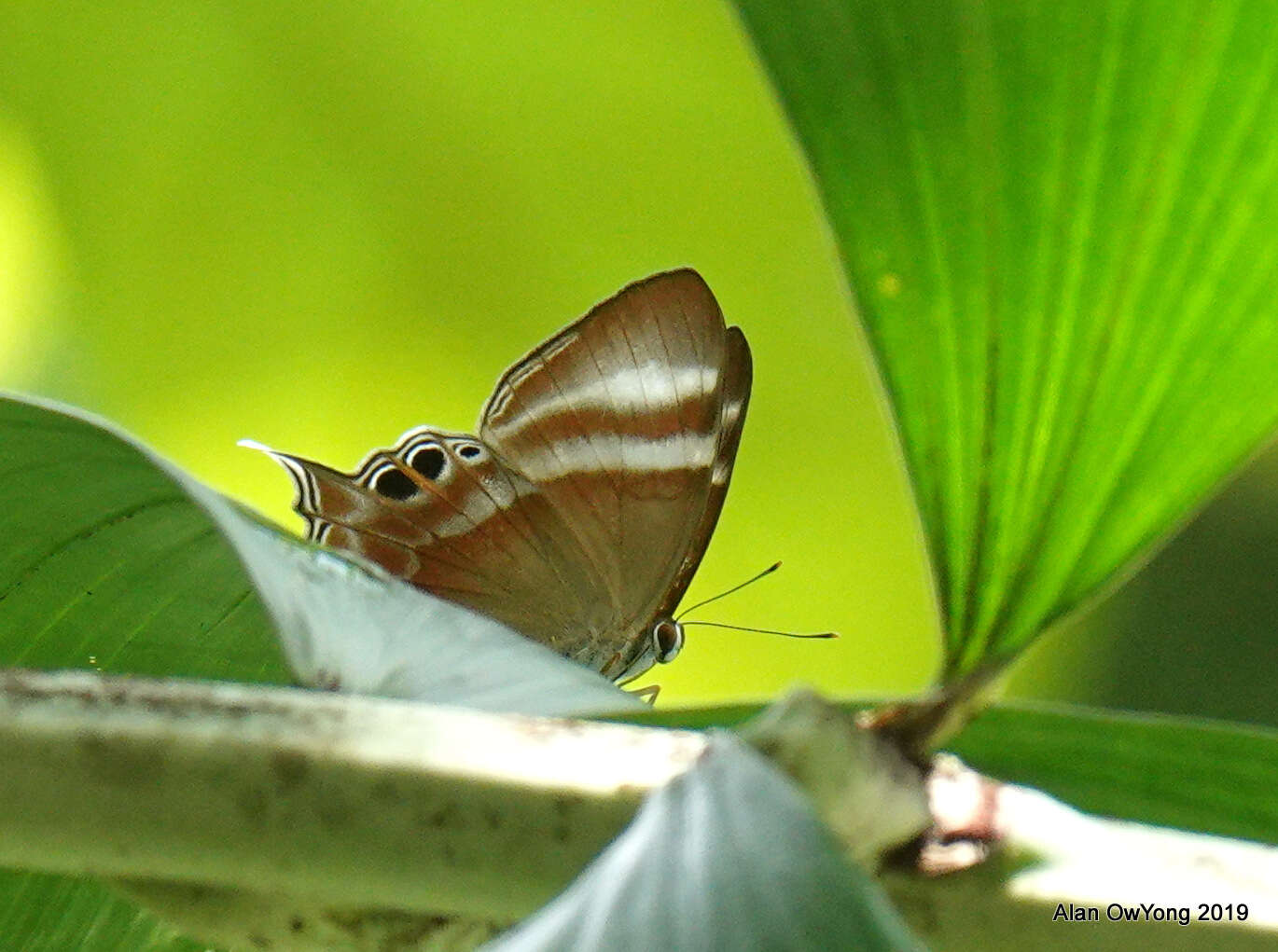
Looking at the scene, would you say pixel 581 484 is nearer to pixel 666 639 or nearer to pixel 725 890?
pixel 666 639

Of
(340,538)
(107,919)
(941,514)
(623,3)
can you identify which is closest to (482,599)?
(340,538)

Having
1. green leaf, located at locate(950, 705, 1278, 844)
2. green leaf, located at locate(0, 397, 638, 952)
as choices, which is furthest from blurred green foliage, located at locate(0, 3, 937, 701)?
green leaf, located at locate(950, 705, 1278, 844)

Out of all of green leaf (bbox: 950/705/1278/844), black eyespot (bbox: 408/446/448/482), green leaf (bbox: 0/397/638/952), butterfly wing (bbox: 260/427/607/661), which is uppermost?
green leaf (bbox: 0/397/638/952)

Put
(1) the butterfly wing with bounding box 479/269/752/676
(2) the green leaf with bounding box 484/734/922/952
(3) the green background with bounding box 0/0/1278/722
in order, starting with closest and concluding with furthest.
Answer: (2) the green leaf with bounding box 484/734/922/952, (1) the butterfly wing with bounding box 479/269/752/676, (3) the green background with bounding box 0/0/1278/722

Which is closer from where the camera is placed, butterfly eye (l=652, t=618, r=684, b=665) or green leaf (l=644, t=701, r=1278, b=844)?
green leaf (l=644, t=701, r=1278, b=844)

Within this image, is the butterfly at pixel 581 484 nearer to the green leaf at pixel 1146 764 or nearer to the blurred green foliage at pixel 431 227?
the green leaf at pixel 1146 764

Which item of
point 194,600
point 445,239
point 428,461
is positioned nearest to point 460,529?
point 428,461

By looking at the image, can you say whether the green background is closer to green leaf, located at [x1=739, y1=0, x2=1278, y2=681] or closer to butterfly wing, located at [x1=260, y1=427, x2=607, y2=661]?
butterfly wing, located at [x1=260, y1=427, x2=607, y2=661]

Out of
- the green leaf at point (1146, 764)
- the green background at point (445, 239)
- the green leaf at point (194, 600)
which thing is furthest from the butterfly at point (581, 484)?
the green background at point (445, 239)
